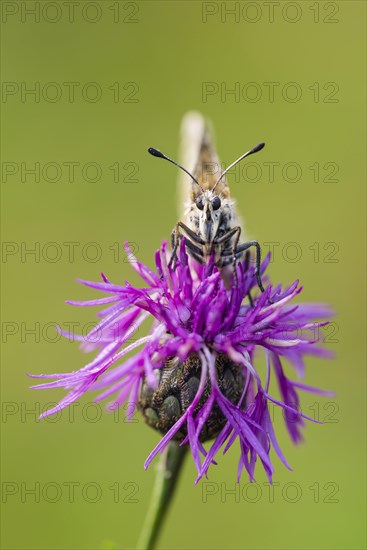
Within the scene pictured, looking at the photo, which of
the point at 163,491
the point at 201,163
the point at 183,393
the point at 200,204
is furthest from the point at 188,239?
the point at 163,491

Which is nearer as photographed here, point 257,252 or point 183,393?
point 183,393

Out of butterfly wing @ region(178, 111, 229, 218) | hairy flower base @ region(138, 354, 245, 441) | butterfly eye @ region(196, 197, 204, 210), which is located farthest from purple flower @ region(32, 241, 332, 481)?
butterfly wing @ region(178, 111, 229, 218)

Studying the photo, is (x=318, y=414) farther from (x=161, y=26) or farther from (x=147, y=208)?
(x=161, y=26)

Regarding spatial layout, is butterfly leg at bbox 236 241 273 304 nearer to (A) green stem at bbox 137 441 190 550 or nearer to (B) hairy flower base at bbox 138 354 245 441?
(B) hairy flower base at bbox 138 354 245 441

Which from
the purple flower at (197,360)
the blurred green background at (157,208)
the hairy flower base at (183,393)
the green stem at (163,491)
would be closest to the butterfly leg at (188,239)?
the purple flower at (197,360)

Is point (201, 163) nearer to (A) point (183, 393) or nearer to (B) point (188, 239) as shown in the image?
(B) point (188, 239)

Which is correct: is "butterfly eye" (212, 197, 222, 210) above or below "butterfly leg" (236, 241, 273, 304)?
above
